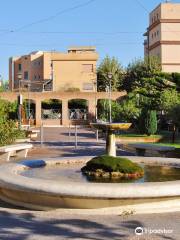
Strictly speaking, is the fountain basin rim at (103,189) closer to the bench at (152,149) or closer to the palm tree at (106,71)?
the bench at (152,149)

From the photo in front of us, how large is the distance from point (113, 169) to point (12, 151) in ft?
26.7

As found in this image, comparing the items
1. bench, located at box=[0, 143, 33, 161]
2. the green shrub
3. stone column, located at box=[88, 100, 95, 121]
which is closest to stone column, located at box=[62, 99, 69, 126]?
stone column, located at box=[88, 100, 95, 121]

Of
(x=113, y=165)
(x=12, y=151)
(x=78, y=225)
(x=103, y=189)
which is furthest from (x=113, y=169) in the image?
(x=12, y=151)

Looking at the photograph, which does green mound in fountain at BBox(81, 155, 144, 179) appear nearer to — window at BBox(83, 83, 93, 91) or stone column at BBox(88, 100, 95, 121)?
stone column at BBox(88, 100, 95, 121)

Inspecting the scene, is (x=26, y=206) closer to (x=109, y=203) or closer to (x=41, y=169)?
(x=109, y=203)

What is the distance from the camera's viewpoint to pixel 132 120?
122ft

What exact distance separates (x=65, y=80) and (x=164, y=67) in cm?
1349

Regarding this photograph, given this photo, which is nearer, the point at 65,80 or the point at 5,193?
the point at 5,193

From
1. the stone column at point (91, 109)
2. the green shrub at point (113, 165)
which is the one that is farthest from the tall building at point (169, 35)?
the green shrub at point (113, 165)

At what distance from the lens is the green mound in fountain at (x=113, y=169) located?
10.5 m

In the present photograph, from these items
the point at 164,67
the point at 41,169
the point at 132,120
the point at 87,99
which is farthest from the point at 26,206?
the point at 164,67

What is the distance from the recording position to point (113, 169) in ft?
34.5

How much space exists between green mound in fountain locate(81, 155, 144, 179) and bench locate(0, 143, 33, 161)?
685 cm

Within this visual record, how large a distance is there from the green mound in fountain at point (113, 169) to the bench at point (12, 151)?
22.5ft
